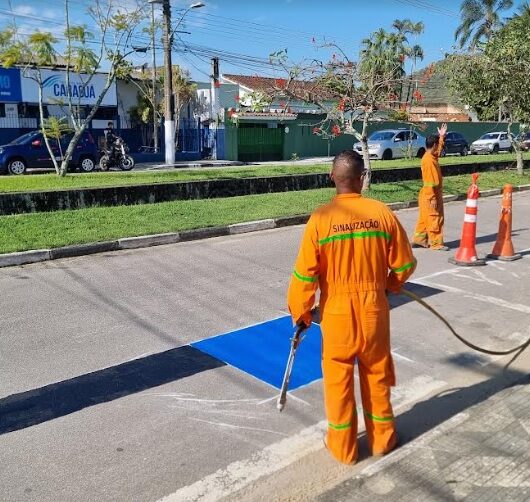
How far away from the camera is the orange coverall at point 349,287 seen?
123 inches

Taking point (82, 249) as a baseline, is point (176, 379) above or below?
below

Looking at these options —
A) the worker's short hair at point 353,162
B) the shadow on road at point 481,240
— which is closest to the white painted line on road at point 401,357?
the worker's short hair at point 353,162

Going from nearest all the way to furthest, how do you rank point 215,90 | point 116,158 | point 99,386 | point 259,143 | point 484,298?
point 99,386, point 484,298, point 116,158, point 259,143, point 215,90

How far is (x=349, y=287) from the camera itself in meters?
3.14

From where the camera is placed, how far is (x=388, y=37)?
5016cm

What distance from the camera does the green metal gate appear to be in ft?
108

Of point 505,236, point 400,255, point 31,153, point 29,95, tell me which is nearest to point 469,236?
point 505,236

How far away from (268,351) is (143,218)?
6.12 metres

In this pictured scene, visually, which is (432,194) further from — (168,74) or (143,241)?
(168,74)

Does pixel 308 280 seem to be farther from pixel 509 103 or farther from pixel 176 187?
pixel 509 103

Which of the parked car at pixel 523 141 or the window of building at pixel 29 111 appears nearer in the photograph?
the parked car at pixel 523 141

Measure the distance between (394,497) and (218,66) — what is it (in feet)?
117

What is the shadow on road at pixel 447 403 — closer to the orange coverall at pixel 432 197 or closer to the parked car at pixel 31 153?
the orange coverall at pixel 432 197

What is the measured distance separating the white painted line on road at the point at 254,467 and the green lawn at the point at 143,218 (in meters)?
5.99
